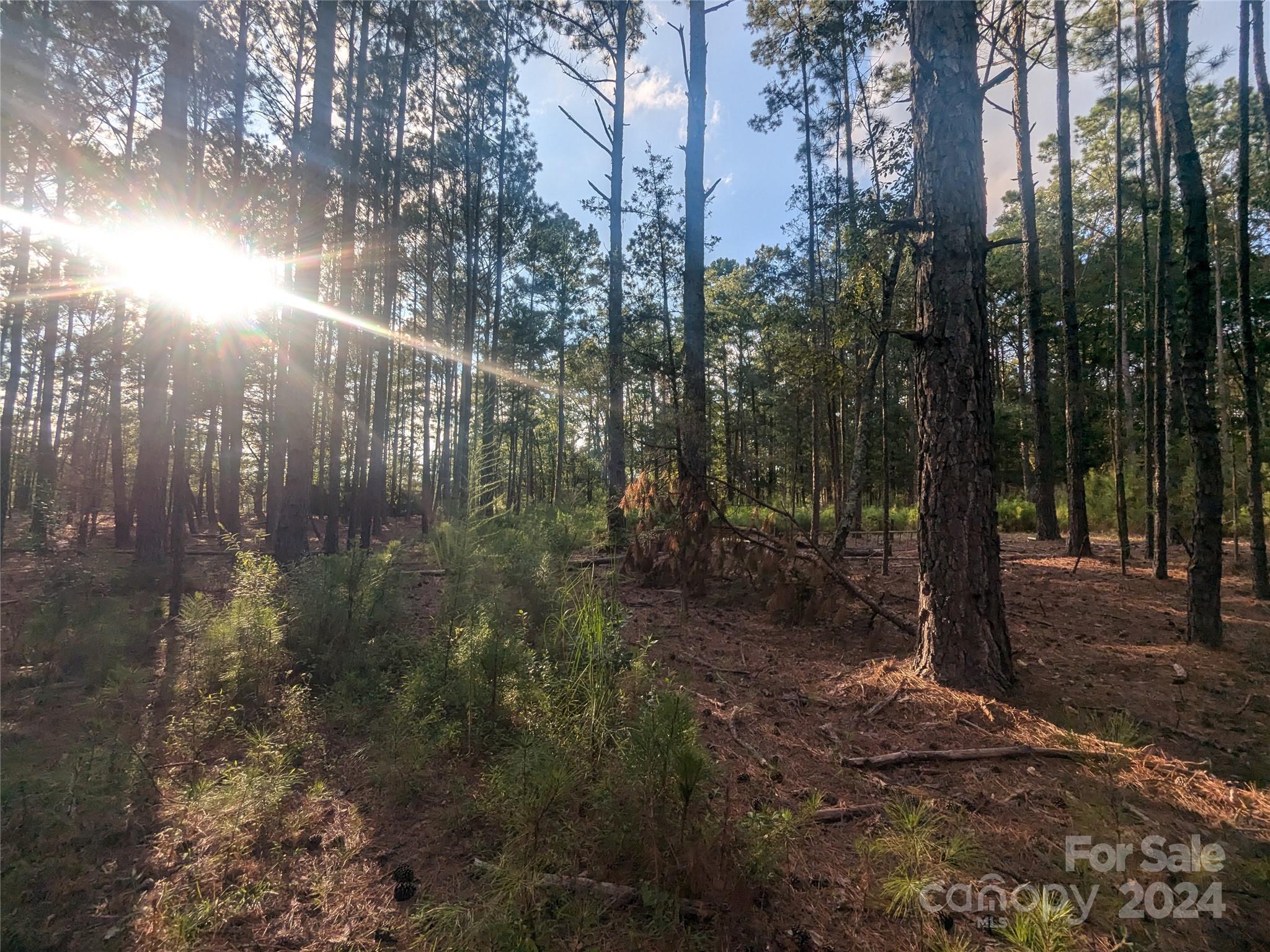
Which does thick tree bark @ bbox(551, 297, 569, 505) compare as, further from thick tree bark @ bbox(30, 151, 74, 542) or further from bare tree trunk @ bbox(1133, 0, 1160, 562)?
bare tree trunk @ bbox(1133, 0, 1160, 562)

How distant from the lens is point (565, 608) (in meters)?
3.99

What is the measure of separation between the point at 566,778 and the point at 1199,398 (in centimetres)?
596

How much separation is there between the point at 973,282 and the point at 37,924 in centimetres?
560

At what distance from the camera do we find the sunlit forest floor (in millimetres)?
1640

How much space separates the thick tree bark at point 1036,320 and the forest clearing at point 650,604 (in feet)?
0.38

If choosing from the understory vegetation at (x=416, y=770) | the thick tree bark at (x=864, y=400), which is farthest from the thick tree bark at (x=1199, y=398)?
the understory vegetation at (x=416, y=770)

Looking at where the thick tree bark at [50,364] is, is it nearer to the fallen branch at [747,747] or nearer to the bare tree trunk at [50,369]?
the bare tree trunk at [50,369]

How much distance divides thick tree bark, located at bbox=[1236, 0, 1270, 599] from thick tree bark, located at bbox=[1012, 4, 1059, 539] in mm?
3230

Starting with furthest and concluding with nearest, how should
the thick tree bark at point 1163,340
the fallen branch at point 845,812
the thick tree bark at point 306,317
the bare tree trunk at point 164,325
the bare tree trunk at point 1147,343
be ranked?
1. the thick tree bark at point 306,317
2. the bare tree trunk at point 1147,343
3. the bare tree trunk at point 164,325
4. the thick tree bark at point 1163,340
5. the fallen branch at point 845,812

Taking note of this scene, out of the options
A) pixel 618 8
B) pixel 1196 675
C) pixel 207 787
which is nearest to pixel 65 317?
pixel 618 8

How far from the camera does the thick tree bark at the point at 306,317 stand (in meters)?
6.95

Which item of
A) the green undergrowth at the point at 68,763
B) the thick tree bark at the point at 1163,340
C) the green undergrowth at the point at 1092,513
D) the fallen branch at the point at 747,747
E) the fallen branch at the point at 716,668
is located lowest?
the green undergrowth at the point at 68,763

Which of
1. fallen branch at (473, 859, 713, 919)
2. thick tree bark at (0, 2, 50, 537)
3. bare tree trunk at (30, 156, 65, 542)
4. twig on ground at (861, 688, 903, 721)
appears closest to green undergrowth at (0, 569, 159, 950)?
fallen branch at (473, 859, 713, 919)

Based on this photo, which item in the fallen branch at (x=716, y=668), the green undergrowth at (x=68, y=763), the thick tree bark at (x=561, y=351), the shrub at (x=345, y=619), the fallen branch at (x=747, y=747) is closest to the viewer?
the green undergrowth at (x=68, y=763)
